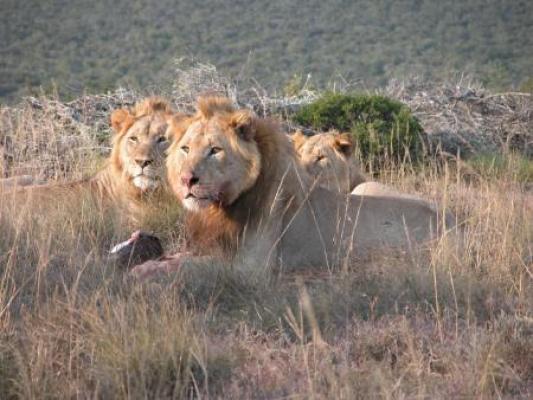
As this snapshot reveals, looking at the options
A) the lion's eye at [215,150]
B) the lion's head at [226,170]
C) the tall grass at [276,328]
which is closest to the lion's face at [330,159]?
the lion's head at [226,170]

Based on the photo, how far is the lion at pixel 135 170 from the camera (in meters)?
8.12

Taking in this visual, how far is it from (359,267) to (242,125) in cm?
120

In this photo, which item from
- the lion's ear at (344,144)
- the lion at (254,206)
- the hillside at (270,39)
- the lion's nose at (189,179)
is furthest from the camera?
the hillside at (270,39)

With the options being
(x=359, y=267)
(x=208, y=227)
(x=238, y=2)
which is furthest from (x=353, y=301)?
(x=238, y=2)

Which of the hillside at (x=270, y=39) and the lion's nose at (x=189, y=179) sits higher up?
the lion's nose at (x=189, y=179)

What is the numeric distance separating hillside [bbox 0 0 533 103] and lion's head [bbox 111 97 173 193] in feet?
77.1

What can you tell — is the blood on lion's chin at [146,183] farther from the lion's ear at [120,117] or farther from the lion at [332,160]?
the lion at [332,160]

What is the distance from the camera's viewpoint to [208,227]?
6570 millimetres

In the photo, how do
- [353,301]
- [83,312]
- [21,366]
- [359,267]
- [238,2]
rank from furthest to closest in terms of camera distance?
[238,2] < [359,267] < [353,301] < [83,312] < [21,366]

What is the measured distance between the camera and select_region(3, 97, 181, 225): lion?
8117mm

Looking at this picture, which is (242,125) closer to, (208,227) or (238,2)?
(208,227)

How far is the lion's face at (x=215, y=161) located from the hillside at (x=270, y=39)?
2563cm

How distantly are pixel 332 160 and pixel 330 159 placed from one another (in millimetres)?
21

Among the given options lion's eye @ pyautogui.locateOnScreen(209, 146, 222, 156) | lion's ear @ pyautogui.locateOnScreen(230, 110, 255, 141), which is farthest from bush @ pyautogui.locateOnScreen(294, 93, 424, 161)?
lion's eye @ pyautogui.locateOnScreen(209, 146, 222, 156)
